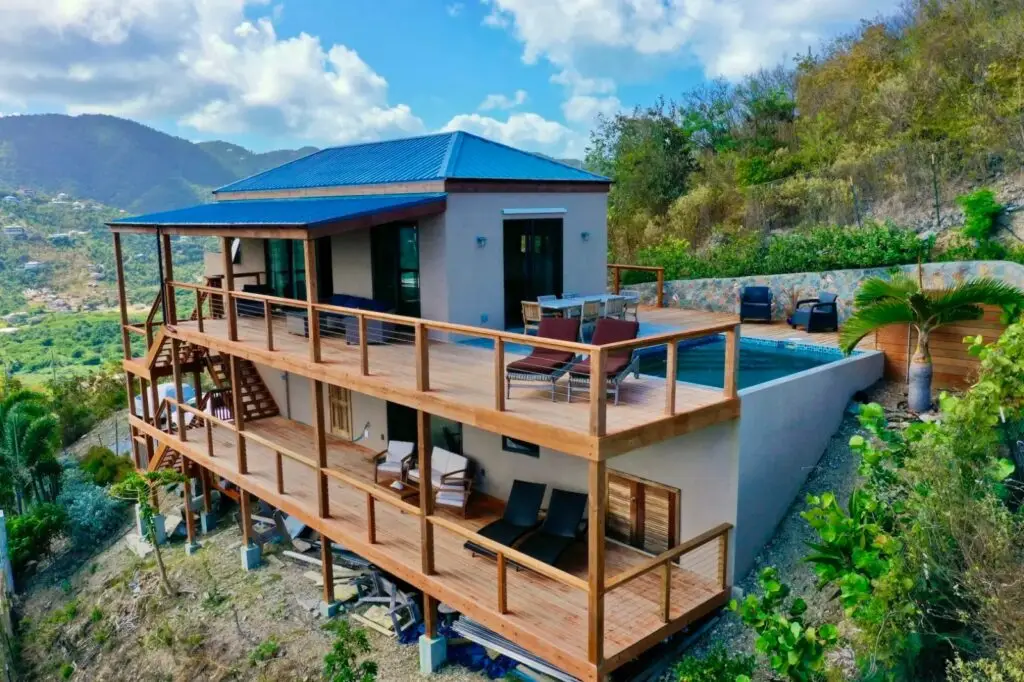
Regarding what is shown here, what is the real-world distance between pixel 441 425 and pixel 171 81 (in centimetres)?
12780

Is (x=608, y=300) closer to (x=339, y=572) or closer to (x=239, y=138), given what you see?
(x=339, y=572)

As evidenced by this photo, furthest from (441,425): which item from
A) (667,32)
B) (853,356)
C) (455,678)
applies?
(667,32)

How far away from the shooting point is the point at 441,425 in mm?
13570

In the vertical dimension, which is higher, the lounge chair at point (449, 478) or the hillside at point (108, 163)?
the hillside at point (108, 163)

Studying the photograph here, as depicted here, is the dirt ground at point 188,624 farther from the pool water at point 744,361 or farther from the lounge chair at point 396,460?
the pool water at point 744,361

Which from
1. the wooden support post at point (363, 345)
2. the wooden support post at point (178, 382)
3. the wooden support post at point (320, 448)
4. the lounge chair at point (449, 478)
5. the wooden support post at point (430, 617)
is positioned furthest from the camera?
the wooden support post at point (178, 382)

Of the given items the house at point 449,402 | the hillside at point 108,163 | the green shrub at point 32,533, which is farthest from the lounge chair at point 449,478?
the hillside at point 108,163

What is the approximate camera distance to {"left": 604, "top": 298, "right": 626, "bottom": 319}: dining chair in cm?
1376

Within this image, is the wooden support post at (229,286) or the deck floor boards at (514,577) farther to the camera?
the wooden support post at (229,286)

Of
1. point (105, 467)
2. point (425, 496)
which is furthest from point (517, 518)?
point (105, 467)

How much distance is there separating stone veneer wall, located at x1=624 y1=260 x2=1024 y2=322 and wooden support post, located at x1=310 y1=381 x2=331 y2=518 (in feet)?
33.7

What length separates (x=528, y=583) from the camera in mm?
9820

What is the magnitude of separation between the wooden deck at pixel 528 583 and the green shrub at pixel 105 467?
14064mm

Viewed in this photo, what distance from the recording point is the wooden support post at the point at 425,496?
9680mm
